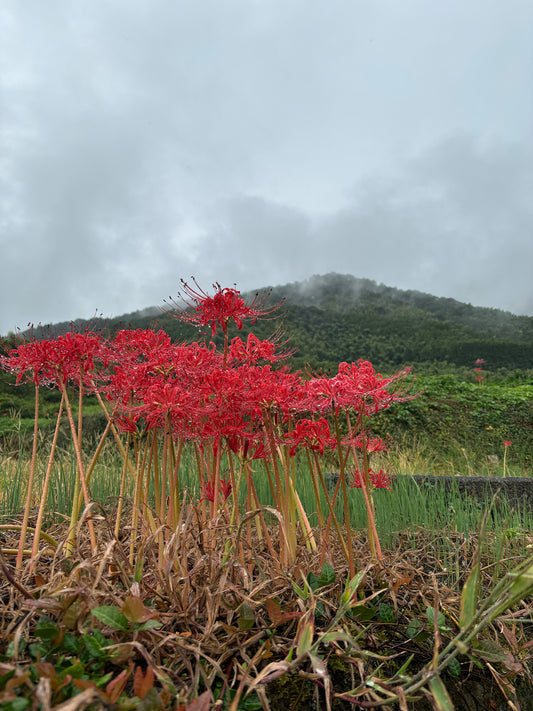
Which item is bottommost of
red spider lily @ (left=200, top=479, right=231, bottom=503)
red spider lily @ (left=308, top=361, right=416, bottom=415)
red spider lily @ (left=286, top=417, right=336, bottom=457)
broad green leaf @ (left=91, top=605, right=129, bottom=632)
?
broad green leaf @ (left=91, top=605, right=129, bottom=632)

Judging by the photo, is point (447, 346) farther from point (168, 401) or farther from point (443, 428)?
point (168, 401)

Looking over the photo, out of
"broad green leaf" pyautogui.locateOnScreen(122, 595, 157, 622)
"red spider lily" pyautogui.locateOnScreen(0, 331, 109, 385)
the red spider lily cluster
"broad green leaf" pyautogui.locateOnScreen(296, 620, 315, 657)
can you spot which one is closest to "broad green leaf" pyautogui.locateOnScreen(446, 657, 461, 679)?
"broad green leaf" pyautogui.locateOnScreen(296, 620, 315, 657)

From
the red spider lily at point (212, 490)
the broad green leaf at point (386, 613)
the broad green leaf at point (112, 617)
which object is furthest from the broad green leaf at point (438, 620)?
the broad green leaf at point (112, 617)

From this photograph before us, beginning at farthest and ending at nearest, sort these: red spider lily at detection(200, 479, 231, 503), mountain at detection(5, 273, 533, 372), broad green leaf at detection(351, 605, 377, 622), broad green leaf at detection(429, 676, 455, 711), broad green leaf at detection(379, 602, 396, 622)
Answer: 1. mountain at detection(5, 273, 533, 372)
2. red spider lily at detection(200, 479, 231, 503)
3. broad green leaf at detection(379, 602, 396, 622)
4. broad green leaf at detection(351, 605, 377, 622)
5. broad green leaf at detection(429, 676, 455, 711)

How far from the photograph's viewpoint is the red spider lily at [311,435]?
197cm

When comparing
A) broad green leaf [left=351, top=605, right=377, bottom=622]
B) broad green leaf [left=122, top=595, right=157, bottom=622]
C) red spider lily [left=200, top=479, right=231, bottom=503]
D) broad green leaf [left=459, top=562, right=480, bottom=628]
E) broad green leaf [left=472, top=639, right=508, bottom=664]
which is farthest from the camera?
red spider lily [left=200, top=479, right=231, bottom=503]

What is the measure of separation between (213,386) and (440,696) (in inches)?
49.3

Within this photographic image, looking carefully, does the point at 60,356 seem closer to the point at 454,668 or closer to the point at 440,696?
the point at 440,696

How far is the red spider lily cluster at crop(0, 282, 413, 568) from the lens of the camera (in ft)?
6.11

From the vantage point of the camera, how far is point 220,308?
6.64 feet

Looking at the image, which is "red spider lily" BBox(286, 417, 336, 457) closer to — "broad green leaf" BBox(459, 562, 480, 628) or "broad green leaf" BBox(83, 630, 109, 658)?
"broad green leaf" BBox(459, 562, 480, 628)

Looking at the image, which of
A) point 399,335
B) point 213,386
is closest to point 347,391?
Answer: point 213,386

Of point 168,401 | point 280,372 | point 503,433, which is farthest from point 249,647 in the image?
point 503,433

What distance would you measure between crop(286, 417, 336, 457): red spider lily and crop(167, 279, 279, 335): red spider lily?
1.77ft
